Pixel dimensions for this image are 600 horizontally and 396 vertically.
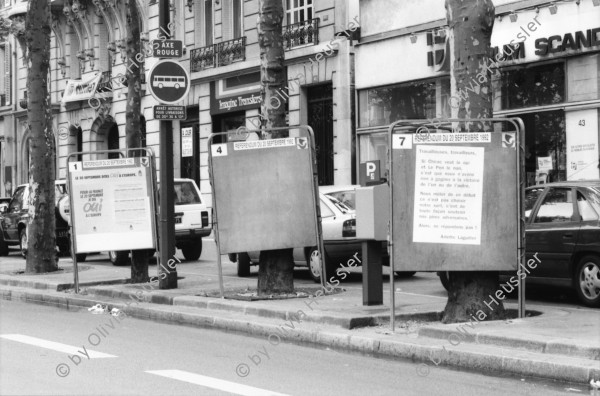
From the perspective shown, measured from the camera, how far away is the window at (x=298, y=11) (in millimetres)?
28844

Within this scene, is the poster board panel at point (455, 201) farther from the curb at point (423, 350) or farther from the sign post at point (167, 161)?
the sign post at point (167, 161)

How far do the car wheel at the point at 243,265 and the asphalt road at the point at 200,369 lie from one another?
6352 millimetres

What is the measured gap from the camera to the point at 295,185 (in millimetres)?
13188

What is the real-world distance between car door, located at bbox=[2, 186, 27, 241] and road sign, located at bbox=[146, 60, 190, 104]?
12.1 meters

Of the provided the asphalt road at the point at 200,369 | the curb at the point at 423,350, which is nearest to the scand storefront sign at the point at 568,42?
the curb at the point at 423,350

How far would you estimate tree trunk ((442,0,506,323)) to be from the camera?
34.8 feet

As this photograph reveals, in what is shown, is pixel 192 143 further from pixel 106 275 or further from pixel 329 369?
pixel 329 369

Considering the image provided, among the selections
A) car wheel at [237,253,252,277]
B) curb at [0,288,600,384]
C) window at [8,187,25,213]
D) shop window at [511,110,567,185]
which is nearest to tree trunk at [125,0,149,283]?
car wheel at [237,253,252,277]

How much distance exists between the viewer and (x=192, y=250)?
74.4ft

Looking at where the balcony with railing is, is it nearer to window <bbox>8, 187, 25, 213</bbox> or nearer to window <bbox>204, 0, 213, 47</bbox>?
window <bbox>204, 0, 213, 47</bbox>

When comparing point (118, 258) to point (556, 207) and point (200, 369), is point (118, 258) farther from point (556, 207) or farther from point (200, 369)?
point (200, 369)

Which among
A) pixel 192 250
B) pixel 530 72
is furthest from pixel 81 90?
pixel 530 72

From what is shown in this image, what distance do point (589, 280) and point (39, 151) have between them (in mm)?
11297

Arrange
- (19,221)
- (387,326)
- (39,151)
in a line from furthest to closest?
(19,221) < (39,151) < (387,326)
